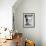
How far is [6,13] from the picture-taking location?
4547 mm

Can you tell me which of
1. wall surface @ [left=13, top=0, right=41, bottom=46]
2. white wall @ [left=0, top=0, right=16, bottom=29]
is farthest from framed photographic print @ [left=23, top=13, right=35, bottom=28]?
white wall @ [left=0, top=0, right=16, bottom=29]

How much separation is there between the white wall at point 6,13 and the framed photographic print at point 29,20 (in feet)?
3.90

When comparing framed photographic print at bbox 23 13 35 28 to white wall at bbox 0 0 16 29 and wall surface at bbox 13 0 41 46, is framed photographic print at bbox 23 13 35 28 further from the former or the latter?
white wall at bbox 0 0 16 29

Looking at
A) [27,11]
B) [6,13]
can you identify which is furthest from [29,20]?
[6,13]

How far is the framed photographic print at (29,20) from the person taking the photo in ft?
18.4

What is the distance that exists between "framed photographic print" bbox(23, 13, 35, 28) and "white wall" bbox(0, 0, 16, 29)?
3.90 ft

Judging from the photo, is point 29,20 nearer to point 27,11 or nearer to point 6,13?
point 27,11

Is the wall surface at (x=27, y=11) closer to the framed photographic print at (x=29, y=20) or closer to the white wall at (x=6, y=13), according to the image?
the framed photographic print at (x=29, y=20)

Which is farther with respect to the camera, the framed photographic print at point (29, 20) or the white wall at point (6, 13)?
the framed photographic print at point (29, 20)

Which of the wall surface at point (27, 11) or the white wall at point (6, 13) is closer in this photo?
the white wall at point (6, 13)

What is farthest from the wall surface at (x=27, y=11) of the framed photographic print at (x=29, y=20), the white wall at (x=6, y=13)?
the white wall at (x=6, y=13)

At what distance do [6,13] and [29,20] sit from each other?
1445 mm

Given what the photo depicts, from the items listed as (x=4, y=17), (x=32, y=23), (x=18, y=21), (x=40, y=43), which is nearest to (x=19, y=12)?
(x=18, y=21)

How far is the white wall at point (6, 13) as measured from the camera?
4504 millimetres
